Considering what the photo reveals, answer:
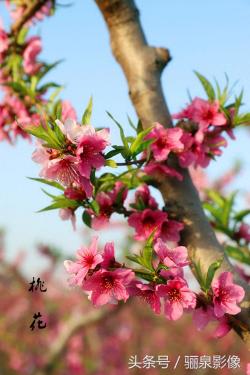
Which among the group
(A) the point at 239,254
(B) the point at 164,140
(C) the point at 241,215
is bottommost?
(A) the point at 239,254

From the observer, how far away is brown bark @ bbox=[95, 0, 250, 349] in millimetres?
1469

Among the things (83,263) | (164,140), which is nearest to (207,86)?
(164,140)

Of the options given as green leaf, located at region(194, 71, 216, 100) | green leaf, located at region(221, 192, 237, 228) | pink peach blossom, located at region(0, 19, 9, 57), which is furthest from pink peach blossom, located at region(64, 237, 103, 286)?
pink peach blossom, located at region(0, 19, 9, 57)

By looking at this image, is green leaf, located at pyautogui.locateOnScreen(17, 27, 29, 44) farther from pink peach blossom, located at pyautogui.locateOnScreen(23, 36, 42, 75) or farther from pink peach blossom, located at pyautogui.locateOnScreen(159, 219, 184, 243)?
pink peach blossom, located at pyautogui.locateOnScreen(159, 219, 184, 243)

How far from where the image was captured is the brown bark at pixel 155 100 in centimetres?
147

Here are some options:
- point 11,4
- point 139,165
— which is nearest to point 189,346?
point 11,4

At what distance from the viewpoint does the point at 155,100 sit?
170 cm

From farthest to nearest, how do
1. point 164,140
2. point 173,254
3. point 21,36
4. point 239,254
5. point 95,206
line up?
point 21,36 < point 239,254 < point 164,140 < point 95,206 < point 173,254

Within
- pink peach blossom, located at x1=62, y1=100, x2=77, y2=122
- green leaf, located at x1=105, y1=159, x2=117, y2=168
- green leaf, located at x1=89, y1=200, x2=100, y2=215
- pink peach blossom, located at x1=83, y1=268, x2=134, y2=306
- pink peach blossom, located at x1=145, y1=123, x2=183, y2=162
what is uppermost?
pink peach blossom, located at x1=62, y1=100, x2=77, y2=122

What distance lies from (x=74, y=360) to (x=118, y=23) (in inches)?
233

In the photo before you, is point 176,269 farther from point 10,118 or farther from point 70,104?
point 10,118

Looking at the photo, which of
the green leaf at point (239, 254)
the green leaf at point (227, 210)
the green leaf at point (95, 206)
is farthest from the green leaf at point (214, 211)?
the green leaf at point (95, 206)

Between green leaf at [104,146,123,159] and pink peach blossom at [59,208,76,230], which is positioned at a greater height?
green leaf at [104,146,123,159]

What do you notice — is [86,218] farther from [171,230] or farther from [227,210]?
[227,210]
